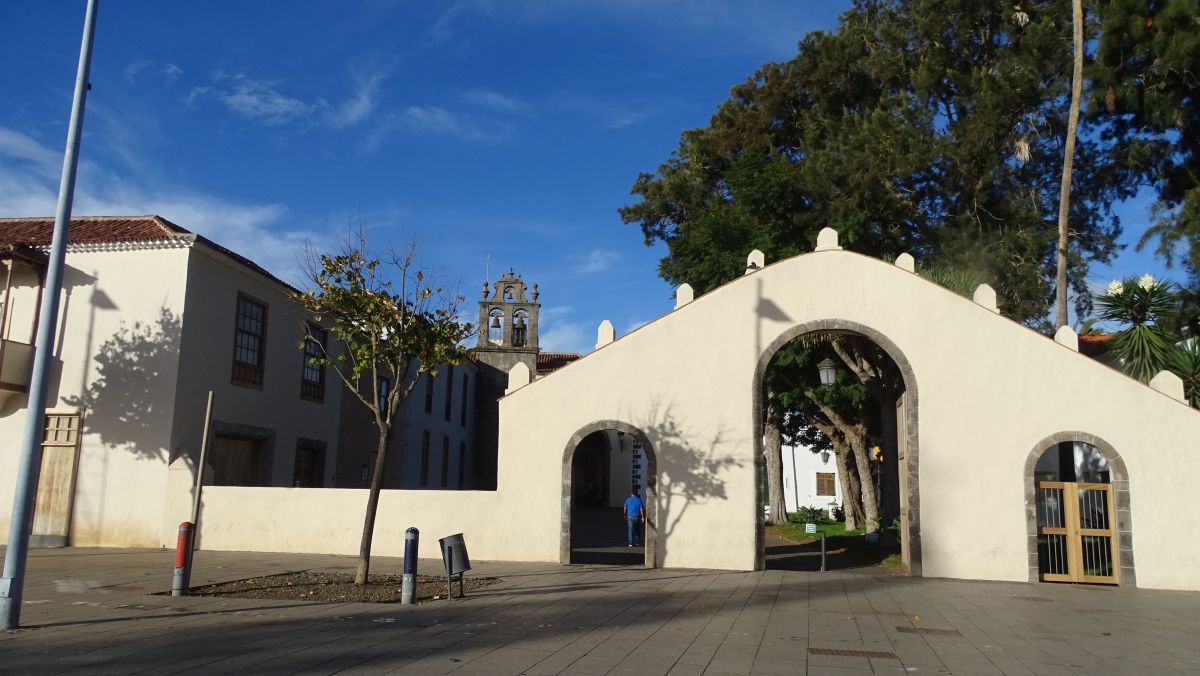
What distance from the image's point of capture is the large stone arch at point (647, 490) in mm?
16062

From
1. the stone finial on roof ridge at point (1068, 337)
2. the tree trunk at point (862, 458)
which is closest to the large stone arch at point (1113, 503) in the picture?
the stone finial on roof ridge at point (1068, 337)

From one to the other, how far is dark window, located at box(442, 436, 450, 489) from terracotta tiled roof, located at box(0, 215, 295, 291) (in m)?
15.5

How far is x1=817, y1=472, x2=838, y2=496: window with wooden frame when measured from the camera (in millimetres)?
46688

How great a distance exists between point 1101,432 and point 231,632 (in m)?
14.1

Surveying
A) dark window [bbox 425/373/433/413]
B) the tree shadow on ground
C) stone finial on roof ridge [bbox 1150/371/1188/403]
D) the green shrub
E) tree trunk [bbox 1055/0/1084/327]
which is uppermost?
tree trunk [bbox 1055/0/1084/327]

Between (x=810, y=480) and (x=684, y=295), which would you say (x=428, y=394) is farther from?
(x=810, y=480)

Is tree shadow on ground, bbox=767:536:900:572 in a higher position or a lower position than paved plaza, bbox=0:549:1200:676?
higher

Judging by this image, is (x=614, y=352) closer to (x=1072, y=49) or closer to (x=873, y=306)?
(x=873, y=306)

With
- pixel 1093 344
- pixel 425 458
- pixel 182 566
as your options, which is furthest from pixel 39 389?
pixel 425 458

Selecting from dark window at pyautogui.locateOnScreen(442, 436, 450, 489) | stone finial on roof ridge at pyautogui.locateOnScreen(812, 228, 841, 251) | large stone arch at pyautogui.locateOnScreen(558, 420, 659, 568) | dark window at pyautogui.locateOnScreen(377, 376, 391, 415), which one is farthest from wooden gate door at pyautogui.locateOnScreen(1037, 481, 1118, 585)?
dark window at pyautogui.locateOnScreen(442, 436, 450, 489)

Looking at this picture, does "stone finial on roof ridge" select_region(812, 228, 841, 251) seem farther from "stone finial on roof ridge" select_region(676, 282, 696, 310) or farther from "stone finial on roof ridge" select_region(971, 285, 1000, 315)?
"stone finial on roof ridge" select_region(971, 285, 1000, 315)

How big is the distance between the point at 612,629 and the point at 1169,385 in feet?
39.0

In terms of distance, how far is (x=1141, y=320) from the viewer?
17688mm

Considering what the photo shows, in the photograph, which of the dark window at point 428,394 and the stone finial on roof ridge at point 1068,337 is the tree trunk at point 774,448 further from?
the dark window at point 428,394
